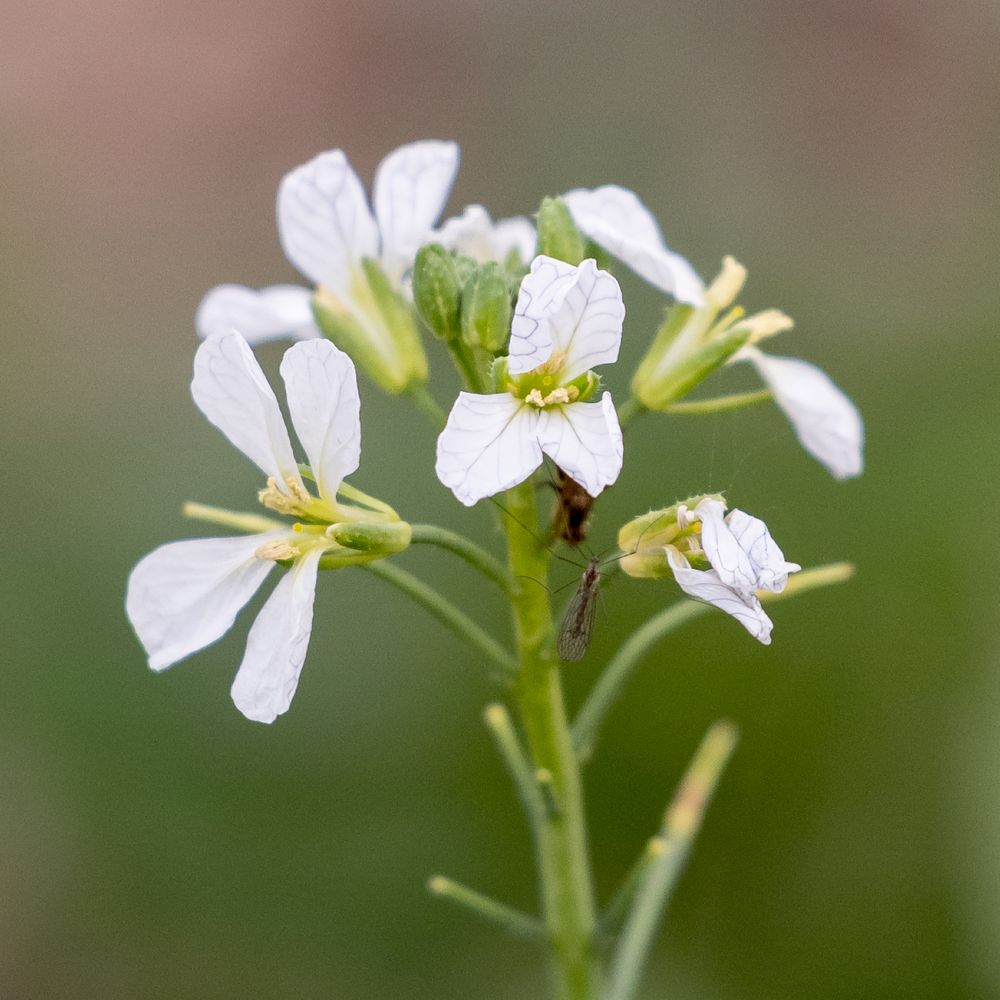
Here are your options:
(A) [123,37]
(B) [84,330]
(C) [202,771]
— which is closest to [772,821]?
Result: (C) [202,771]

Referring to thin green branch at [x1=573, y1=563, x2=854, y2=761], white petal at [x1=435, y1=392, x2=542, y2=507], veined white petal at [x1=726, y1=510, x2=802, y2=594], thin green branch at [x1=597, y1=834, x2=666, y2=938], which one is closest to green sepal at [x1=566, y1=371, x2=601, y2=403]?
white petal at [x1=435, y1=392, x2=542, y2=507]

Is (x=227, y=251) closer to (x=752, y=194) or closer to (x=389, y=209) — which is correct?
(x=752, y=194)

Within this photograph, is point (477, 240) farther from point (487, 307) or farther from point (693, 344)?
point (693, 344)

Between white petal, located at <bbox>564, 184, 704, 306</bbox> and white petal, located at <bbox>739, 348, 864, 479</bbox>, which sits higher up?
white petal, located at <bbox>564, 184, 704, 306</bbox>

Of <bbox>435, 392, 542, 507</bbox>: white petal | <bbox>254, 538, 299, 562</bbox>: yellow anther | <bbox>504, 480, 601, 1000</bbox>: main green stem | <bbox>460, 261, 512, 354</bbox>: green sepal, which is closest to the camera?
<bbox>435, 392, 542, 507</bbox>: white petal

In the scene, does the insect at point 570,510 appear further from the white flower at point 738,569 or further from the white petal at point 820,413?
the white petal at point 820,413

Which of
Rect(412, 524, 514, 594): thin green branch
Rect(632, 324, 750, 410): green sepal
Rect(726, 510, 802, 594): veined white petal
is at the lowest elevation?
Rect(726, 510, 802, 594): veined white petal

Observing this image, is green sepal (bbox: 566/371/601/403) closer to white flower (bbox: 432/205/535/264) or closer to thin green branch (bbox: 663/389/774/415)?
thin green branch (bbox: 663/389/774/415)

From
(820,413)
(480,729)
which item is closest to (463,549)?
(820,413)
